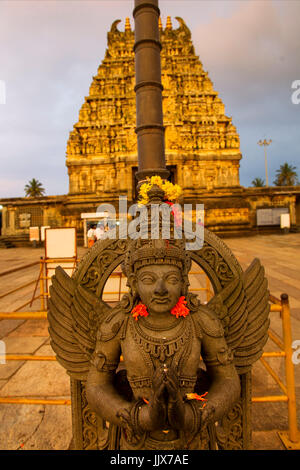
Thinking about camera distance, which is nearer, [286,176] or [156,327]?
[156,327]

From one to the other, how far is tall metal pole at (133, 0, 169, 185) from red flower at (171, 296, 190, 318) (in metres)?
3.64

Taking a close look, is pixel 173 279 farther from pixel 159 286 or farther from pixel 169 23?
pixel 169 23

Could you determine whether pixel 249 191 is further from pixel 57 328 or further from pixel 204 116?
pixel 57 328

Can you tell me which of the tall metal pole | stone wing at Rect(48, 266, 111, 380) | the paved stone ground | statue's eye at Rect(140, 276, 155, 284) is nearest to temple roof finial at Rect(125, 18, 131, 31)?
the tall metal pole

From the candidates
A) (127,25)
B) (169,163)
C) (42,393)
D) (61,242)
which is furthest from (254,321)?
(127,25)

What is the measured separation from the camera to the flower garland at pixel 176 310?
63.1 inches

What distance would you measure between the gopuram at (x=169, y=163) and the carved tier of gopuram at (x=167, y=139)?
0.08 meters

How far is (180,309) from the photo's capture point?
1606mm

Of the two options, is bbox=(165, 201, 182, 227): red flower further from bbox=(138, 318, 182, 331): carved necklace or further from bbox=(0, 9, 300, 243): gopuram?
bbox=(0, 9, 300, 243): gopuram

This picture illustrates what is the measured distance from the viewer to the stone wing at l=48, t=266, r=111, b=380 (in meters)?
1.81

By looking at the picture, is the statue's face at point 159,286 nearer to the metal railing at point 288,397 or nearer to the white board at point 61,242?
the metal railing at point 288,397

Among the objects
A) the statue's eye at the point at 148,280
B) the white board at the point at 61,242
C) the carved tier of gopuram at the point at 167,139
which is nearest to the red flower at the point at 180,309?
the statue's eye at the point at 148,280

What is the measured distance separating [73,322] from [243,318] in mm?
1206

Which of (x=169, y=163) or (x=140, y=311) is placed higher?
(x=169, y=163)
